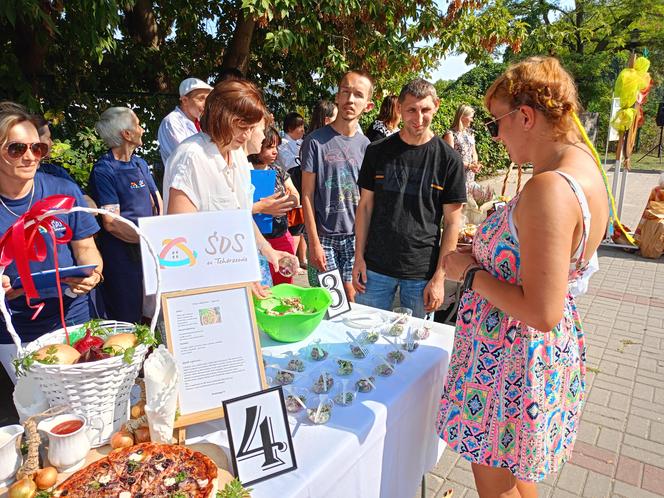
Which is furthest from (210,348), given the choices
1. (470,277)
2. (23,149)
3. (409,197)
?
(409,197)

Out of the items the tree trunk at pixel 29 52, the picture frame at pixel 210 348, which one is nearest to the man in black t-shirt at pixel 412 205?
the picture frame at pixel 210 348

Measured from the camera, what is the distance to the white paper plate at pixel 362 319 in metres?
1.87

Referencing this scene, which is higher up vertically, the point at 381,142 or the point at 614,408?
the point at 381,142

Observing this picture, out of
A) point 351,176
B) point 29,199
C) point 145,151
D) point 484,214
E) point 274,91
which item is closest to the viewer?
point 29,199

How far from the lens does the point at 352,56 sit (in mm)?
6777

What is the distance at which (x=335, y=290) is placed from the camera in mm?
1979

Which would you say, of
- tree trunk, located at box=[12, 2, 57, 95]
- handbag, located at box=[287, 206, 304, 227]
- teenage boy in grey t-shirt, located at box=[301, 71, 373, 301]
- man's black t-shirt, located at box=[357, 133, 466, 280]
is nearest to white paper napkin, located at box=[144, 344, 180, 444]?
man's black t-shirt, located at box=[357, 133, 466, 280]

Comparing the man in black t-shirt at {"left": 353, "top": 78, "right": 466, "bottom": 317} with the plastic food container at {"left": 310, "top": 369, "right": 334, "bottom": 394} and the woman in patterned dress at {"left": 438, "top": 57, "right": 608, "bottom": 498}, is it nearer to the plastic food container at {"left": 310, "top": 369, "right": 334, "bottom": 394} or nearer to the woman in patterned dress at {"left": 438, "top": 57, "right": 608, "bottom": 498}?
the woman in patterned dress at {"left": 438, "top": 57, "right": 608, "bottom": 498}

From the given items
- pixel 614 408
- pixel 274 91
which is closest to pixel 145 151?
pixel 274 91

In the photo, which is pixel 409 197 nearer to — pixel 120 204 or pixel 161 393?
pixel 161 393

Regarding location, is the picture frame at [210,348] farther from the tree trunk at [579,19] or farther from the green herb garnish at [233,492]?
the tree trunk at [579,19]

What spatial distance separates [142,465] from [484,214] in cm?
414

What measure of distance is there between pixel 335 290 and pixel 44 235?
4.03 ft

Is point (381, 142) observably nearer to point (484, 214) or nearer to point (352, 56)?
point (484, 214)
